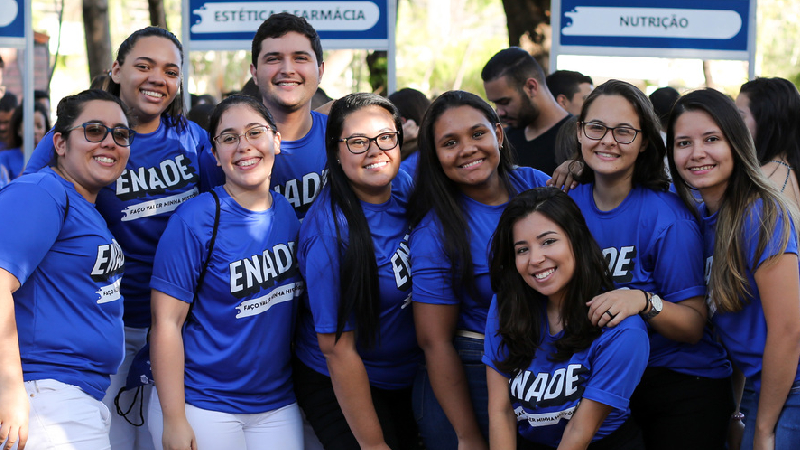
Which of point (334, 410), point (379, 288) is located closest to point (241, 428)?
point (334, 410)

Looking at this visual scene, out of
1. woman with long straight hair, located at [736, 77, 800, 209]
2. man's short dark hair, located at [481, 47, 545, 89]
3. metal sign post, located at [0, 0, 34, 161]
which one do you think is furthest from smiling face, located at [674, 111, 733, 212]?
metal sign post, located at [0, 0, 34, 161]

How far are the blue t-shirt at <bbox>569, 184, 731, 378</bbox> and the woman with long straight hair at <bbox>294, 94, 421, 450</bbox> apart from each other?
0.85 meters

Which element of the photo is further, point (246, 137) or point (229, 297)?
point (246, 137)

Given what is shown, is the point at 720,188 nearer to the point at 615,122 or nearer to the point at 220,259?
the point at 615,122

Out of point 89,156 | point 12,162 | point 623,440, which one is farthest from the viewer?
point 12,162

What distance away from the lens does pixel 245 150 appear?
3.48 meters

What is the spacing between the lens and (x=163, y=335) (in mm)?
3283

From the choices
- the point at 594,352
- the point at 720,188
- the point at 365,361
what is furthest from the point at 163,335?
the point at 720,188

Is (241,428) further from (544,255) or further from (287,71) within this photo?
(287,71)

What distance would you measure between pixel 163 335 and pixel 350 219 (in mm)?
877

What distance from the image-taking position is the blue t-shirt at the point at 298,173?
3.87 meters

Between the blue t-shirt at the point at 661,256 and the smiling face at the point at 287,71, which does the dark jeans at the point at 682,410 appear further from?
the smiling face at the point at 287,71

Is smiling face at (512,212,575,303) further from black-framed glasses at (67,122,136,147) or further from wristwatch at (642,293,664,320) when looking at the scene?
black-framed glasses at (67,122,136,147)

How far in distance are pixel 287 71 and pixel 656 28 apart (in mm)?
3979
